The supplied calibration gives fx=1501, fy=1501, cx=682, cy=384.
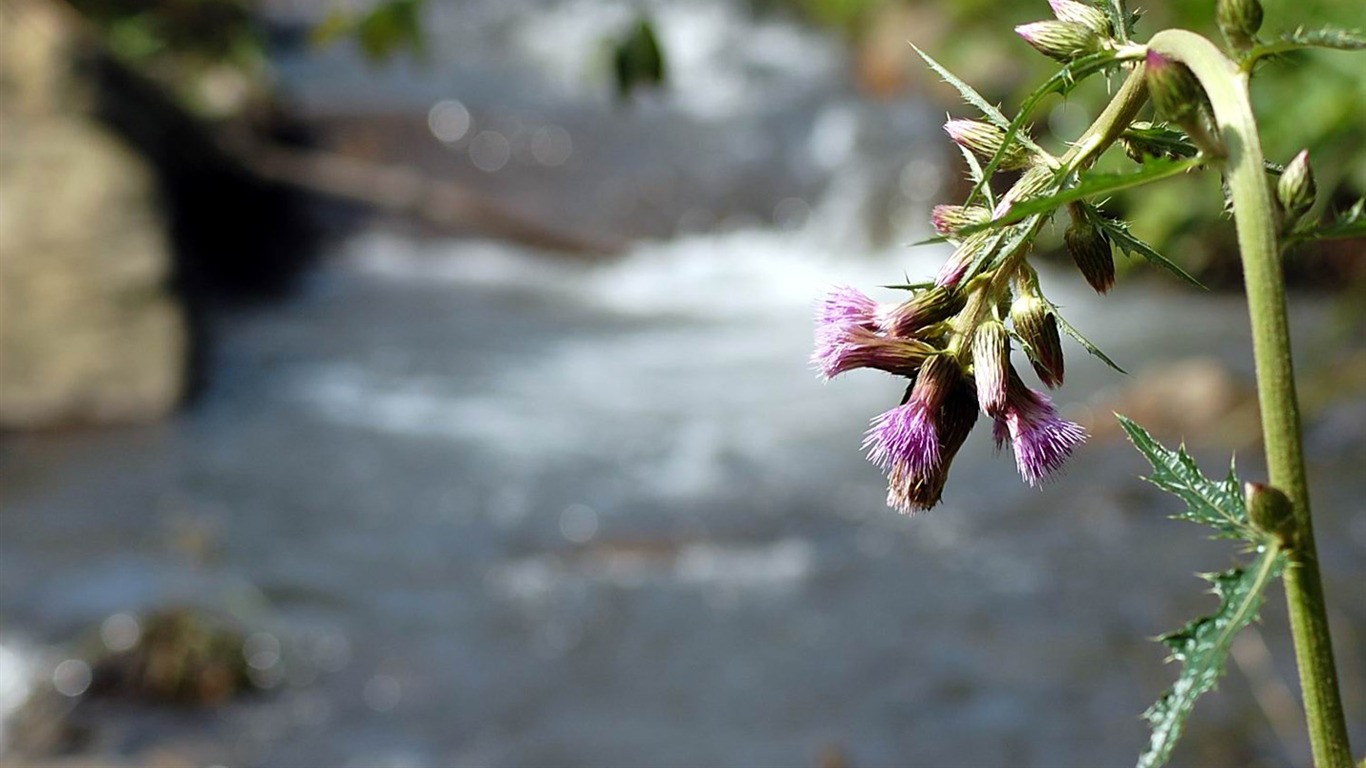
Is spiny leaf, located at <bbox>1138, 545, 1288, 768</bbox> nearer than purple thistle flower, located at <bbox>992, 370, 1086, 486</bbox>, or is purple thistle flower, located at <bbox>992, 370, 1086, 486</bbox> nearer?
spiny leaf, located at <bbox>1138, 545, 1288, 768</bbox>

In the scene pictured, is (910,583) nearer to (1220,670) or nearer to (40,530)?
(40,530)

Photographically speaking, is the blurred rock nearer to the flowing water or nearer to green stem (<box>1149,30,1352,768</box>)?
the flowing water

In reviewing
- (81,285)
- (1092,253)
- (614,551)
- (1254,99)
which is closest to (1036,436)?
(1092,253)

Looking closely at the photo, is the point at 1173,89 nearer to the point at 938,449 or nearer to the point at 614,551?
the point at 938,449

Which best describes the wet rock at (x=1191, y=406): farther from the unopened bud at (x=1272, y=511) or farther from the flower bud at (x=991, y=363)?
the unopened bud at (x=1272, y=511)

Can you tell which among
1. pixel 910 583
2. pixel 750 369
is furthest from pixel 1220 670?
pixel 750 369

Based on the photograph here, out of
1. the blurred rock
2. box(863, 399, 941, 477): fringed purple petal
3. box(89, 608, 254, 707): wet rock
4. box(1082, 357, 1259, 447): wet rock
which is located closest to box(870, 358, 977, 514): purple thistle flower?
box(863, 399, 941, 477): fringed purple petal

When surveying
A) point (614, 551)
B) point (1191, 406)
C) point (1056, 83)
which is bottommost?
point (1056, 83)
